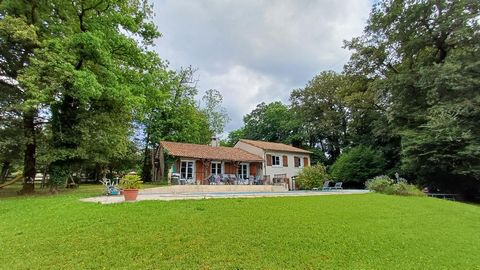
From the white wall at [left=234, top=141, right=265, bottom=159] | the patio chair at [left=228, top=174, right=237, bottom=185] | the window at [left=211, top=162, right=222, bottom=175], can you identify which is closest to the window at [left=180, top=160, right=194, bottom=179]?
the window at [left=211, top=162, right=222, bottom=175]

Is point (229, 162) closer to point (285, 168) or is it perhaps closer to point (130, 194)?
point (285, 168)

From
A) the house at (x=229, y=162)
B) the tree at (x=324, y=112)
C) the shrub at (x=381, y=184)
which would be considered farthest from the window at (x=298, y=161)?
the shrub at (x=381, y=184)

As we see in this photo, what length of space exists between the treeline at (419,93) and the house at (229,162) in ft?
19.1

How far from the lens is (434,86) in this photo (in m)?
19.0

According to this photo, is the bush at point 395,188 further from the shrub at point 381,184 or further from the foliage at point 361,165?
the foliage at point 361,165

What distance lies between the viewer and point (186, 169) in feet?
75.1

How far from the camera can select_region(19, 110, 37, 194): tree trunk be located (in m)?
14.7

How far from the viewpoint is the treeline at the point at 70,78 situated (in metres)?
12.6

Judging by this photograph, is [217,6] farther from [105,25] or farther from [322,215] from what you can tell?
[322,215]

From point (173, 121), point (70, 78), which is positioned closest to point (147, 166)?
point (173, 121)

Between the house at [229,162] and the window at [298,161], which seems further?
the window at [298,161]

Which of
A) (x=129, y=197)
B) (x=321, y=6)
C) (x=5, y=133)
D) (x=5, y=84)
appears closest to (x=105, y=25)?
(x=5, y=84)

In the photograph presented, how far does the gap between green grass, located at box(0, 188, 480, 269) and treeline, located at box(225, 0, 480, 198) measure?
11.1 m

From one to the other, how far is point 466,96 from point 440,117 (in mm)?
2473
